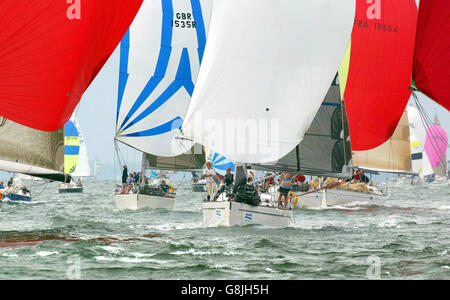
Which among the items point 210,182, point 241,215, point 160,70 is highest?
point 160,70

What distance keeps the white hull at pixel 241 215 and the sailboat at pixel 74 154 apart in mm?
32584

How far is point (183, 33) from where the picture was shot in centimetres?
3189

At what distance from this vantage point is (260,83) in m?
19.4

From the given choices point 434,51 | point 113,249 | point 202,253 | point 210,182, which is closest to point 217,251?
point 202,253

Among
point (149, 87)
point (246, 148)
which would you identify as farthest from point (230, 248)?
point (149, 87)

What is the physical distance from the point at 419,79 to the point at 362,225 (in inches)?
329

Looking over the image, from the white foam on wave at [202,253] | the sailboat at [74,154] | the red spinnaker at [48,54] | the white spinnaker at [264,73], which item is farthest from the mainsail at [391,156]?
the red spinnaker at [48,54]

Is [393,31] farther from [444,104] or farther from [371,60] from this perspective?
[444,104]

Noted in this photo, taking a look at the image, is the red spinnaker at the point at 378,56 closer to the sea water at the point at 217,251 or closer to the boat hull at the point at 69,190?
the sea water at the point at 217,251

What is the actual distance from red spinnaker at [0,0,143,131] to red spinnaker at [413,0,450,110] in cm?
642

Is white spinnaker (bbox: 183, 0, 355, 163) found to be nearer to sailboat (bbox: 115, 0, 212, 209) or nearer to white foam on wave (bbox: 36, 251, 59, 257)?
white foam on wave (bbox: 36, 251, 59, 257)

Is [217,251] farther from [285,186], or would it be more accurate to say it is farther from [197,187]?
[197,187]

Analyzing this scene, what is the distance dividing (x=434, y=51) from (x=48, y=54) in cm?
757

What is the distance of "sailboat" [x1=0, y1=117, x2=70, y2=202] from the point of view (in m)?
16.5
